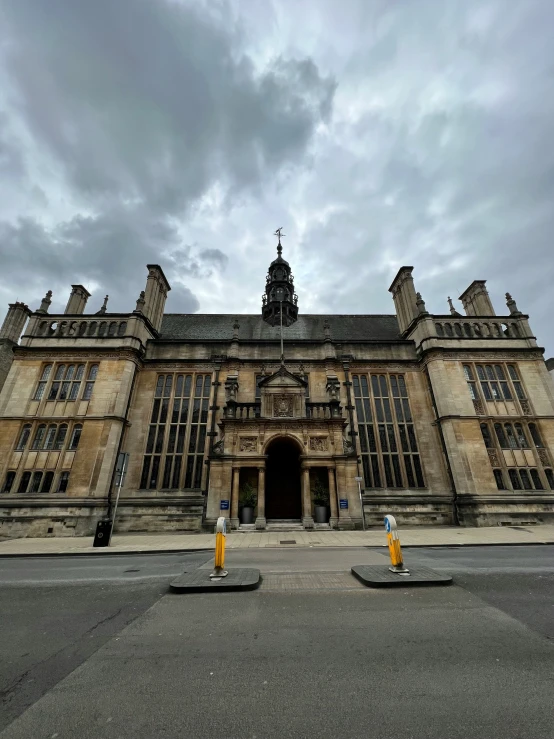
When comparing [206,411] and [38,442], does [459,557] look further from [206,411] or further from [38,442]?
[38,442]

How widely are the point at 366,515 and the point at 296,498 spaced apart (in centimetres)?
445

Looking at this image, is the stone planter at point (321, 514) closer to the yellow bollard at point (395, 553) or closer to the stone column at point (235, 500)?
the stone column at point (235, 500)

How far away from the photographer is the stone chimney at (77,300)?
25.4 m

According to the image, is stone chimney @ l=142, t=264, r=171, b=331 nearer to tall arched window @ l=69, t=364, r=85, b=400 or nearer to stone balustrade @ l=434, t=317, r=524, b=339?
tall arched window @ l=69, t=364, r=85, b=400

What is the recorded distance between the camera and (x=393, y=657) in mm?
3619

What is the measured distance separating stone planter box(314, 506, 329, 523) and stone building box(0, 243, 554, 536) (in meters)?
0.45

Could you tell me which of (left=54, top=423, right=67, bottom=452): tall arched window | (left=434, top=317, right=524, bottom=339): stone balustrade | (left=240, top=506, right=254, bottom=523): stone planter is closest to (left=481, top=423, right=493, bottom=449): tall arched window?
(left=434, top=317, right=524, bottom=339): stone balustrade

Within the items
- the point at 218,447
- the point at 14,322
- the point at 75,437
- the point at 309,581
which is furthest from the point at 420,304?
the point at 14,322

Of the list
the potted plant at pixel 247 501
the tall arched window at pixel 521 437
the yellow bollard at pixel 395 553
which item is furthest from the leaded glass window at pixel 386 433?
the yellow bollard at pixel 395 553

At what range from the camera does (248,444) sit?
743 inches

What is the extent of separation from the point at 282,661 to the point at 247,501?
15.6 meters

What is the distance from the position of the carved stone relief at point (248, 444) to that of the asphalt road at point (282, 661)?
1191 centimetres

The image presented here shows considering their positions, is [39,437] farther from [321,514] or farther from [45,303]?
[321,514]

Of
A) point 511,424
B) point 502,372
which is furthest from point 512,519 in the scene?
point 502,372
